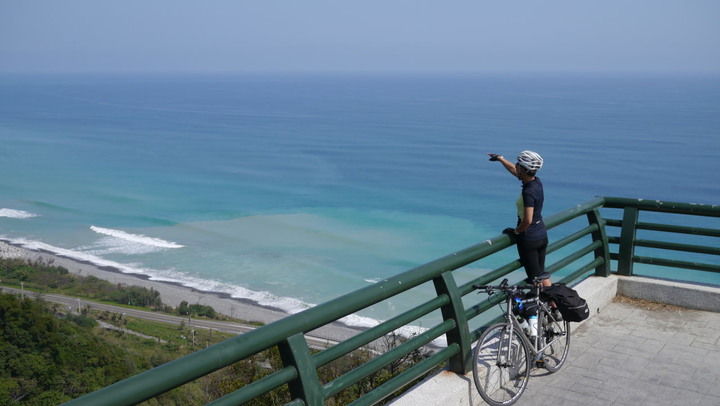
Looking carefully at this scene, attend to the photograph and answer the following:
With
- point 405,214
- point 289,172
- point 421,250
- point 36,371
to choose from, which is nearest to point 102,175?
point 289,172

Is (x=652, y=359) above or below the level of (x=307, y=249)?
above

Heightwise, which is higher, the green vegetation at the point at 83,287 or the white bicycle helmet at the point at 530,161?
the white bicycle helmet at the point at 530,161

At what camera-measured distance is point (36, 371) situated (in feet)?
121

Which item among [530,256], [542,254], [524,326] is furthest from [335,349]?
[542,254]

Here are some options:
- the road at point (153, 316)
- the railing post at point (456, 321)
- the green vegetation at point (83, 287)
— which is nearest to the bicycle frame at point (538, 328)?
the railing post at point (456, 321)

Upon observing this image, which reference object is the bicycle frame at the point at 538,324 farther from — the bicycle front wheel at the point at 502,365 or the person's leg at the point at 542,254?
the person's leg at the point at 542,254

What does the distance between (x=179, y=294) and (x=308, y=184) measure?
4475 cm

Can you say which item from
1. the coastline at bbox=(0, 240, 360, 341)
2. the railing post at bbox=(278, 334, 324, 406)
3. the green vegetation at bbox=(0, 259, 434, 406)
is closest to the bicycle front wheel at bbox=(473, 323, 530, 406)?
the railing post at bbox=(278, 334, 324, 406)

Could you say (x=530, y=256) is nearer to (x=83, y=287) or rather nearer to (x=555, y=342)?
(x=555, y=342)

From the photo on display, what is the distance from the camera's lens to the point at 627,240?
25.9 ft

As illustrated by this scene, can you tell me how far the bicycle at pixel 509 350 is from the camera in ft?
16.6

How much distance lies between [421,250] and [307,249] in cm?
1046

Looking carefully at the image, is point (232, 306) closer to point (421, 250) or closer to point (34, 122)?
point (421, 250)

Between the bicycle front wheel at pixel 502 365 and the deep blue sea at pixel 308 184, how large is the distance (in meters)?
40.2
